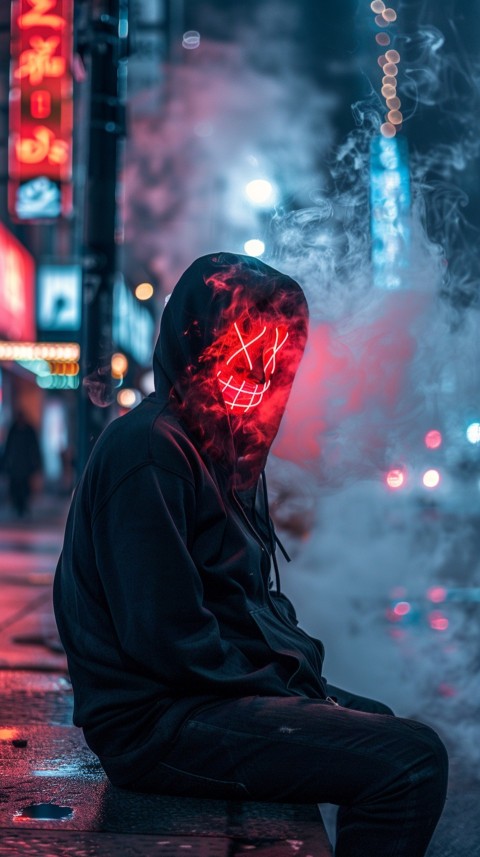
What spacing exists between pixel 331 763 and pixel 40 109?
Result: 9.85 meters

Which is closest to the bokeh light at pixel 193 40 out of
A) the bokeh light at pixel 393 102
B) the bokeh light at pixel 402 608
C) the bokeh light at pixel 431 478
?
the bokeh light at pixel 431 478

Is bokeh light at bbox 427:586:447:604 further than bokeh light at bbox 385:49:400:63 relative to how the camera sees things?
Yes

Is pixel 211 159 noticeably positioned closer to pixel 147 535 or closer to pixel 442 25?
pixel 442 25

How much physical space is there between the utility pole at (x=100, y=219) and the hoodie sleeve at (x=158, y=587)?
3.11m

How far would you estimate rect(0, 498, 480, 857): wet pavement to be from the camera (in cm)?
194

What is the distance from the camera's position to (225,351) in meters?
2.22

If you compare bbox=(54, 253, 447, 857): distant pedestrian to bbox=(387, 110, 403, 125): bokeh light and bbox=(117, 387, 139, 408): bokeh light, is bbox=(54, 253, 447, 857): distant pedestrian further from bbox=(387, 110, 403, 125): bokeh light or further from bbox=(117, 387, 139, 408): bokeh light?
bbox=(117, 387, 139, 408): bokeh light

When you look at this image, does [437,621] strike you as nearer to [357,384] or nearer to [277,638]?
[357,384]

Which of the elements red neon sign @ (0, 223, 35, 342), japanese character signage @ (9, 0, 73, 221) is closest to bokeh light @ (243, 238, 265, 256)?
japanese character signage @ (9, 0, 73, 221)

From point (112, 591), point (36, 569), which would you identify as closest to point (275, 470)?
point (112, 591)

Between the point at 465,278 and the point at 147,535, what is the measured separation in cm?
271

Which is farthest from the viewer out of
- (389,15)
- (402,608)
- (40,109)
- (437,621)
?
(40,109)

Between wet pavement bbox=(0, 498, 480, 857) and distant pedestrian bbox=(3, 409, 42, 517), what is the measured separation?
471 inches

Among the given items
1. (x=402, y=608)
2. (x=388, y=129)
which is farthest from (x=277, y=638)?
(x=402, y=608)
